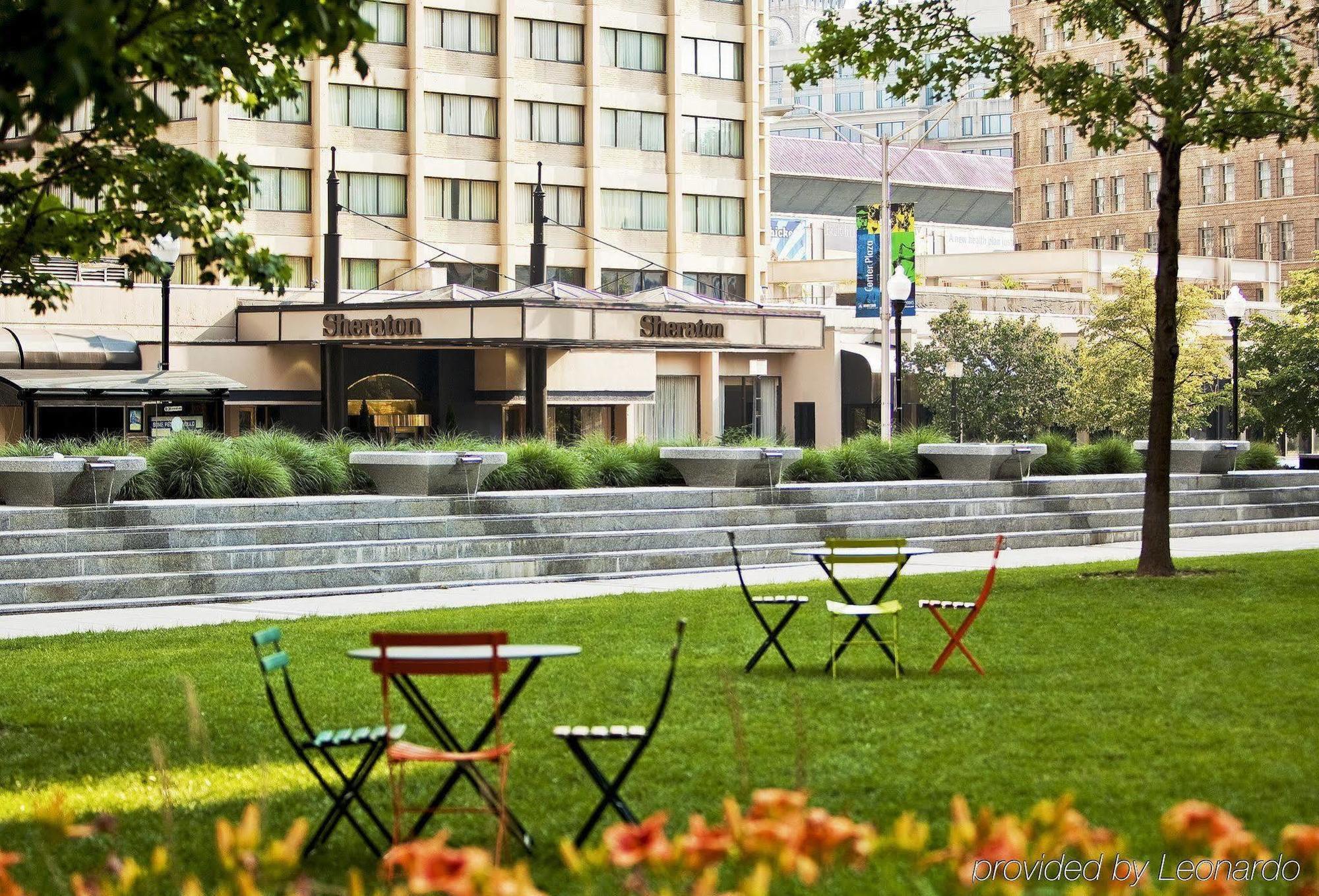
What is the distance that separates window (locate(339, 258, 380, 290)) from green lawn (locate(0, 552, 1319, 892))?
43.5m

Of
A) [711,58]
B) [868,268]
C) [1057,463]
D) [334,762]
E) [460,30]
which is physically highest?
[711,58]

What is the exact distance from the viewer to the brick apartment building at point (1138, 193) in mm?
108312

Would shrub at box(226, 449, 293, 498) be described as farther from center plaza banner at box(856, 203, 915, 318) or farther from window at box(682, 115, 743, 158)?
window at box(682, 115, 743, 158)

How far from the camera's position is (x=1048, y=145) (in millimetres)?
119375

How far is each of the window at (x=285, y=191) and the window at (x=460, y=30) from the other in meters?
6.79

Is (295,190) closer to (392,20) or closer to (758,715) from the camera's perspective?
(392,20)

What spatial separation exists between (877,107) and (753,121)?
13025cm

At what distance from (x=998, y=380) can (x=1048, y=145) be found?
59818 millimetres

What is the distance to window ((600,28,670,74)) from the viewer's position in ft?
215

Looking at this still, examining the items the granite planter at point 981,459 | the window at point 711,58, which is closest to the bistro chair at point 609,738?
the granite planter at point 981,459

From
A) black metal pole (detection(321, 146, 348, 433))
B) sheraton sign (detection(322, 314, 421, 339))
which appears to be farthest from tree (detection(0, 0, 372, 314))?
black metal pole (detection(321, 146, 348, 433))

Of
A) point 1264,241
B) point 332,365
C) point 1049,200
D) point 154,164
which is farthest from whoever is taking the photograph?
point 1049,200

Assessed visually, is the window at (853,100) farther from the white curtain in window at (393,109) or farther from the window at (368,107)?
the window at (368,107)

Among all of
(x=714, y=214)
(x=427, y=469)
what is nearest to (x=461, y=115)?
(x=714, y=214)
